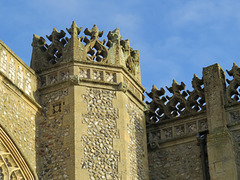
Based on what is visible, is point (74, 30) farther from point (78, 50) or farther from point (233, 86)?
point (233, 86)

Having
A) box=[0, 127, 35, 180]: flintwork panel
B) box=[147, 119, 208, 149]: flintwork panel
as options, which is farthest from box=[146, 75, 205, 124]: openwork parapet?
box=[0, 127, 35, 180]: flintwork panel

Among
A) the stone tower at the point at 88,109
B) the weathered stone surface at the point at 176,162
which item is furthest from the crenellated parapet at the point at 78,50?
the weathered stone surface at the point at 176,162

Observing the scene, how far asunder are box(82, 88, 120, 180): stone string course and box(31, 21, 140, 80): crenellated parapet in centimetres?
105

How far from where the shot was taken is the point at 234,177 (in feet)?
57.9

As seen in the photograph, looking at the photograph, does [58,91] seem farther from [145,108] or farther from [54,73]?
[145,108]

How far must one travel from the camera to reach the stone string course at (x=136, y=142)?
697 inches

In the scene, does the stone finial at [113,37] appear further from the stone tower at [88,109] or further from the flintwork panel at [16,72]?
the flintwork panel at [16,72]

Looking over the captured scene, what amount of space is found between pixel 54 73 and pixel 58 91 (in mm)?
600

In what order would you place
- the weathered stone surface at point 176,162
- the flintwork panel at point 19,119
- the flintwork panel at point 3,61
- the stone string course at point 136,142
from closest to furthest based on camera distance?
the flintwork panel at point 19,119, the flintwork panel at point 3,61, the stone string course at point 136,142, the weathered stone surface at point 176,162

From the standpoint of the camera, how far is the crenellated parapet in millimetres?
18344

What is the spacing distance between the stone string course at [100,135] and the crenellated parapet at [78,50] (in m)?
1.05

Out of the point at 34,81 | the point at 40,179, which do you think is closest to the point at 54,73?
the point at 34,81

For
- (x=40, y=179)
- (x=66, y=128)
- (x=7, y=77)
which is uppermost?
(x=7, y=77)

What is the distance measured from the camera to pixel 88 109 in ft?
57.3
